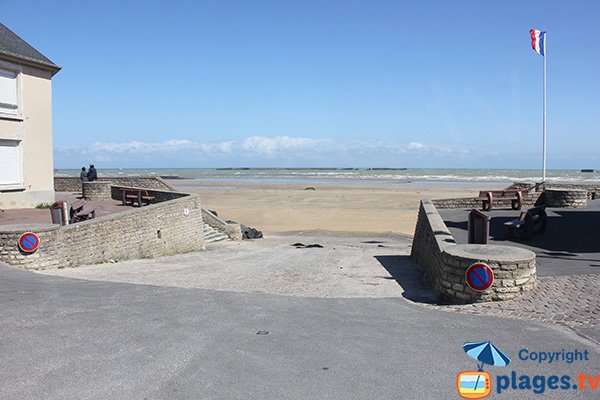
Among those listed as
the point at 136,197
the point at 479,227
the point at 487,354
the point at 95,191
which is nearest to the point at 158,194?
the point at 136,197

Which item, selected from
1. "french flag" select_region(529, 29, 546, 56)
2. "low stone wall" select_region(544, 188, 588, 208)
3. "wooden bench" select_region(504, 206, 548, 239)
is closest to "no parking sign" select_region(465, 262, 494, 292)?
"wooden bench" select_region(504, 206, 548, 239)

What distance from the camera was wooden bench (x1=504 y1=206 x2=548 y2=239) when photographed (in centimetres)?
1499

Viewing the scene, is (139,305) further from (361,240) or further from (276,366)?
(361,240)

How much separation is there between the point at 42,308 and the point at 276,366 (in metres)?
4.10

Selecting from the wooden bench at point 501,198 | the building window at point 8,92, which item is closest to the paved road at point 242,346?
the building window at point 8,92

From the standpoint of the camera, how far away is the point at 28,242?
39.0 feet

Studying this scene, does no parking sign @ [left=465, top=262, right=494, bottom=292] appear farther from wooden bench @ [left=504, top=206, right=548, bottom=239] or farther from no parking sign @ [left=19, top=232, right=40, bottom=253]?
no parking sign @ [left=19, top=232, right=40, bottom=253]

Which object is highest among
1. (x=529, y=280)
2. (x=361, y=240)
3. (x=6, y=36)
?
(x=6, y=36)

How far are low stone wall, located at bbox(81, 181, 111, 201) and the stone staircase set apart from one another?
7.02m

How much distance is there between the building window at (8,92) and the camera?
19609 millimetres

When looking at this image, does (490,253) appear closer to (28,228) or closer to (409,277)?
(409,277)

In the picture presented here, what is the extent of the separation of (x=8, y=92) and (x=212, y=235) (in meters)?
9.68

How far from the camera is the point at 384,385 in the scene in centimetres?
520

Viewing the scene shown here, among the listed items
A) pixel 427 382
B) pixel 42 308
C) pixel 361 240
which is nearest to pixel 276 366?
pixel 427 382
